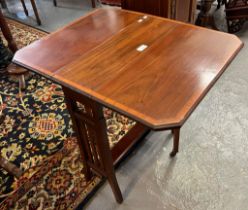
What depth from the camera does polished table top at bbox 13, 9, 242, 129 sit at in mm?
812

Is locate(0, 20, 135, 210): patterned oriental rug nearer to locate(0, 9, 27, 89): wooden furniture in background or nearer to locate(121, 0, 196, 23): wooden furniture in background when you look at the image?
locate(0, 9, 27, 89): wooden furniture in background

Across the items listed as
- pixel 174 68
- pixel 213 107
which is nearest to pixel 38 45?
pixel 174 68

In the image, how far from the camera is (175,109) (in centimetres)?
78

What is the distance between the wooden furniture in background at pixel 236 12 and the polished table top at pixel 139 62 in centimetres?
174

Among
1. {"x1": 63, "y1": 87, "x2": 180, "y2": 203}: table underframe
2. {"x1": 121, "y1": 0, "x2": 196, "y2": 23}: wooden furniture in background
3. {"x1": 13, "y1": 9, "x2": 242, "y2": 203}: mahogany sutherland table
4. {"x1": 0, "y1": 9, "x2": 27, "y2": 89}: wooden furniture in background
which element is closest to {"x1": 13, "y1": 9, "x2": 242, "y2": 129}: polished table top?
{"x1": 13, "y1": 9, "x2": 242, "y2": 203}: mahogany sutherland table

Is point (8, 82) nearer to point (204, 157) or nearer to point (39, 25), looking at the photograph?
point (39, 25)

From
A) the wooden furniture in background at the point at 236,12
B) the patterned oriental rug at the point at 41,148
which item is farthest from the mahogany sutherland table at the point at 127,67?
the wooden furniture in background at the point at 236,12

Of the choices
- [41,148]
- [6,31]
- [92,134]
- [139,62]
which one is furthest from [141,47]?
[6,31]


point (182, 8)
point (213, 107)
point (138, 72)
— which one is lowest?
point (213, 107)

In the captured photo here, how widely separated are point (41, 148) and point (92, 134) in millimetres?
723

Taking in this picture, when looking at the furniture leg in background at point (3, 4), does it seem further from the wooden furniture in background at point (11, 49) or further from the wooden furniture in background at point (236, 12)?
the wooden furniture in background at point (236, 12)

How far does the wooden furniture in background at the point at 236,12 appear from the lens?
2611 millimetres

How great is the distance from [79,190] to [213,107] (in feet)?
3.86

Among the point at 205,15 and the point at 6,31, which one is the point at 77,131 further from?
the point at 205,15
